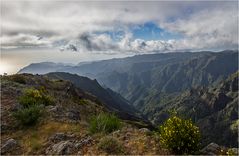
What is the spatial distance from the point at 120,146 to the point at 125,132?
93.8 inches

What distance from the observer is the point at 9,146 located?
49.4ft

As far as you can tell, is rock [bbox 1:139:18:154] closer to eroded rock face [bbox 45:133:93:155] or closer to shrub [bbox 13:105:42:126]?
eroded rock face [bbox 45:133:93:155]

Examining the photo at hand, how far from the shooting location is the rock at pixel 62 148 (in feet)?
45.0

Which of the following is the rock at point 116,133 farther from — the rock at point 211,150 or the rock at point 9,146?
the rock at point 9,146

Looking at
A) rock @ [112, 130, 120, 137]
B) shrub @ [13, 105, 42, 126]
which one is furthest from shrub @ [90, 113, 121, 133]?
shrub @ [13, 105, 42, 126]

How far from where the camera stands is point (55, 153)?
13797mm

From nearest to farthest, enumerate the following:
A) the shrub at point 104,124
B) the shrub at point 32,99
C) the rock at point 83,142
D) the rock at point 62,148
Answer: the rock at point 62,148 → the rock at point 83,142 → the shrub at point 104,124 → the shrub at point 32,99

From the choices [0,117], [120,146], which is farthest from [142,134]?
[0,117]

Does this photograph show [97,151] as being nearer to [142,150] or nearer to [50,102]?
[142,150]

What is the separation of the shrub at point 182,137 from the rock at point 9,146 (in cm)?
A: 795

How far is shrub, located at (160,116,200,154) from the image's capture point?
11906 mm

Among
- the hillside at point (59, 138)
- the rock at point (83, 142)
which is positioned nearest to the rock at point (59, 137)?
the hillside at point (59, 138)

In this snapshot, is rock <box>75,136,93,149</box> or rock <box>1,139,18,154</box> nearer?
rock <box>75,136,93,149</box>

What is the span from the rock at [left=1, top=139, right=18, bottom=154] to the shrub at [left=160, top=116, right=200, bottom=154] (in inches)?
313
